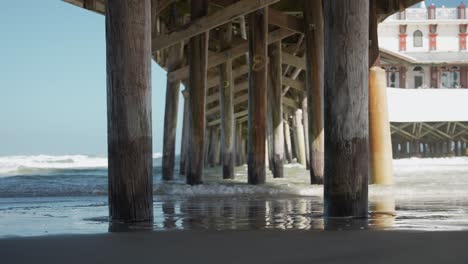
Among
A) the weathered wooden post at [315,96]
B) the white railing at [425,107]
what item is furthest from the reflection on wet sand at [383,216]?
the white railing at [425,107]

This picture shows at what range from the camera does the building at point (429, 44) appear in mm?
39250

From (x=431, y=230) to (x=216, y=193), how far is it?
5.60m

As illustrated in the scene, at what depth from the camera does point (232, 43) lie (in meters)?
13.2

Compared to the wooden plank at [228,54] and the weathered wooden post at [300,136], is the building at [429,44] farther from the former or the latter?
the wooden plank at [228,54]

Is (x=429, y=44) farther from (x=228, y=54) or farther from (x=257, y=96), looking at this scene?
(x=257, y=96)

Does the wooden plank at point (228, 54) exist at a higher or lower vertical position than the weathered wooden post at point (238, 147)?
higher

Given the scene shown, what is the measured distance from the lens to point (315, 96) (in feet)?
29.8

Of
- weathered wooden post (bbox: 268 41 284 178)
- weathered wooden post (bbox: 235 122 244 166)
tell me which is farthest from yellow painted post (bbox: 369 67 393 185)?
weathered wooden post (bbox: 235 122 244 166)

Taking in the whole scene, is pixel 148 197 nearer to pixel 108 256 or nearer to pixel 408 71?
pixel 108 256

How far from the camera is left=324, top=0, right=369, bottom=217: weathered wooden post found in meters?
4.14

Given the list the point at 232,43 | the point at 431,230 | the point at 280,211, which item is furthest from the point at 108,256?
the point at 232,43

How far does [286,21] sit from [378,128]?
2.66 metres

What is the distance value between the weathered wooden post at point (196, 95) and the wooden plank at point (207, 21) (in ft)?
3.32

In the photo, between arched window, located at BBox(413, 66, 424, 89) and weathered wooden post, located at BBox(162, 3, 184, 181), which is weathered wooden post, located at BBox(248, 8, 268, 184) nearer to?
weathered wooden post, located at BBox(162, 3, 184, 181)
